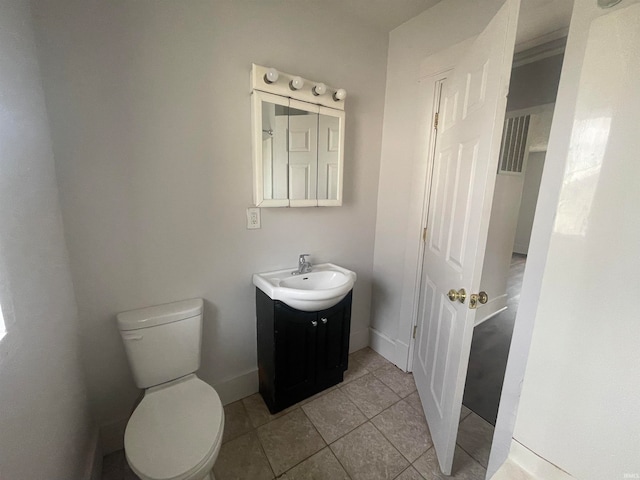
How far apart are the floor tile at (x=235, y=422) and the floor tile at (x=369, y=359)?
940mm

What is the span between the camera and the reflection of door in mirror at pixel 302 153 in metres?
1.55

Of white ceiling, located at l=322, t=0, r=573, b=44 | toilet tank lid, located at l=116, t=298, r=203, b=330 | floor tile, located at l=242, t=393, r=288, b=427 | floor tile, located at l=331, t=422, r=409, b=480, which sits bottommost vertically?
floor tile, located at l=242, t=393, r=288, b=427

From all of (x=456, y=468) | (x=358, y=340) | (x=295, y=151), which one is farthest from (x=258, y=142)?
(x=456, y=468)

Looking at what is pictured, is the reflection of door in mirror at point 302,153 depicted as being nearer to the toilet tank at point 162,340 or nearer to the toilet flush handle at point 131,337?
the toilet tank at point 162,340

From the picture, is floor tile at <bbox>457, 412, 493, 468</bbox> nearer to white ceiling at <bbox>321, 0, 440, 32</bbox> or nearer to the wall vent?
the wall vent

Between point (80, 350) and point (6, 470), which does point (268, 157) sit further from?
point (6, 470)

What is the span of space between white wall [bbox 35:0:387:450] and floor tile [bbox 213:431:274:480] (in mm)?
320

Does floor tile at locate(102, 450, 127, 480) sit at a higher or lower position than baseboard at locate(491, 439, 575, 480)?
lower

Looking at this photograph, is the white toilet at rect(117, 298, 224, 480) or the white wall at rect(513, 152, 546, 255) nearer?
the white toilet at rect(117, 298, 224, 480)

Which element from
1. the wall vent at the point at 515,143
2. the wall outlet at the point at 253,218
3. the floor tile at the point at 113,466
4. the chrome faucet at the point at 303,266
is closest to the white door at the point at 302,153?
the wall outlet at the point at 253,218

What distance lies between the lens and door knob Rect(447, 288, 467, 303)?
1.08 meters

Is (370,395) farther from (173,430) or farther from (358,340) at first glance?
(173,430)

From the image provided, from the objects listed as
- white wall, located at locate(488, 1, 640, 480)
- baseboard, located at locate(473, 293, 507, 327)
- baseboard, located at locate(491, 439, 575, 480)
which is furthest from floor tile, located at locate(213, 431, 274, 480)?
baseboard, located at locate(473, 293, 507, 327)

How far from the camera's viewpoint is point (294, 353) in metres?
1.52
